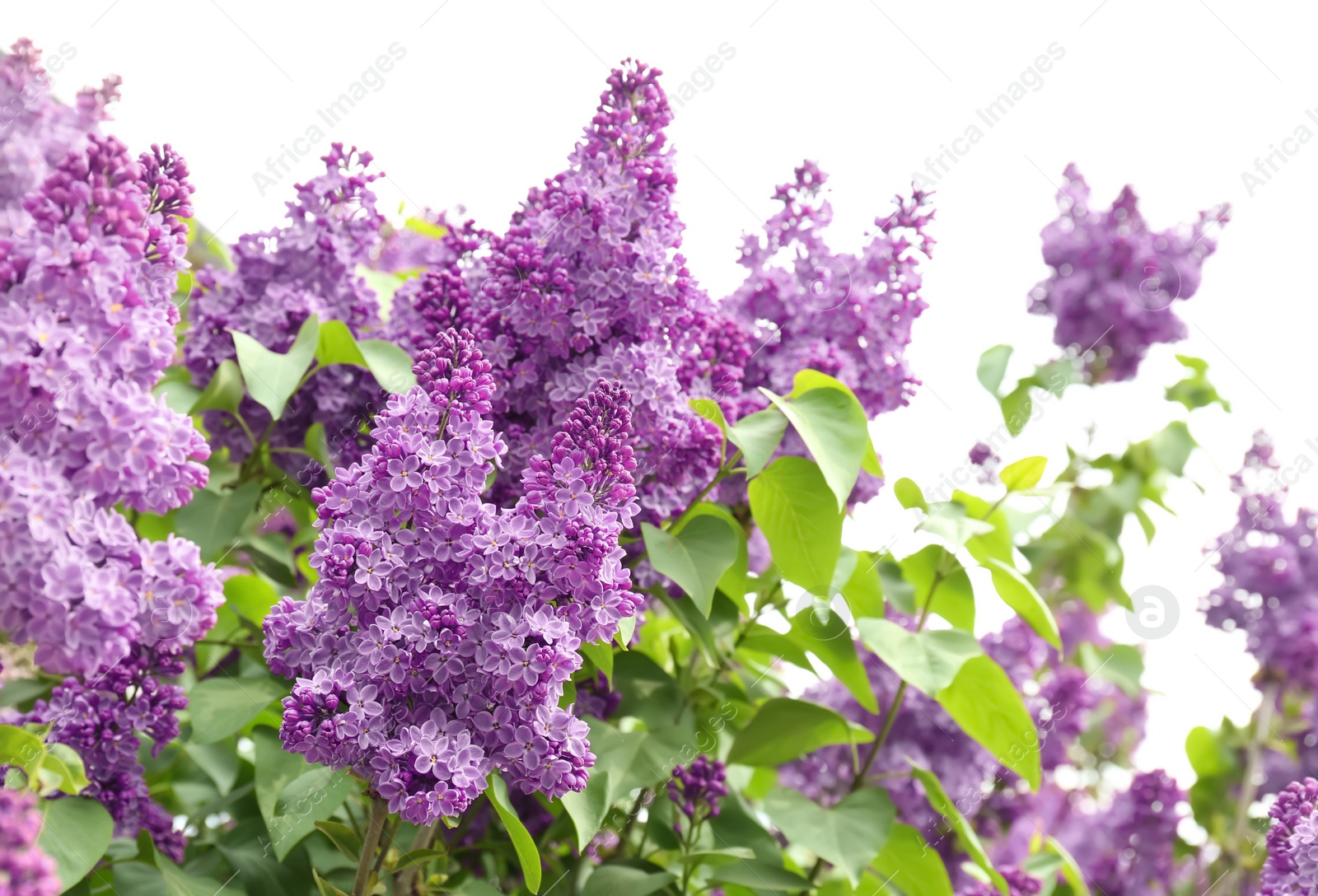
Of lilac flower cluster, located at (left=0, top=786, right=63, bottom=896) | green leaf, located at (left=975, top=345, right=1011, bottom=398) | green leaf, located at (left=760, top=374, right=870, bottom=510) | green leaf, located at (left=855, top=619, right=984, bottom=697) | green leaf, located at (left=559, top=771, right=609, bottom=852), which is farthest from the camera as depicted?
green leaf, located at (left=975, top=345, right=1011, bottom=398)

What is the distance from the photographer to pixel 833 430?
1.54m

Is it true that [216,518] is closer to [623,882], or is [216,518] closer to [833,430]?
[623,882]

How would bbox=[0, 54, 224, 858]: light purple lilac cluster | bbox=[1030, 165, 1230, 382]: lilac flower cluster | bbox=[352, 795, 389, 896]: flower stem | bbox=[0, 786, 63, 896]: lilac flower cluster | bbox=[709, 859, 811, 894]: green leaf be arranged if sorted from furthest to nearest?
bbox=[1030, 165, 1230, 382]: lilac flower cluster
bbox=[709, 859, 811, 894]: green leaf
bbox=[352, 795, 389, 896]: flower stem
bbox=[0, 54, 224, 858]: light purple lilac cluster
bbox=[0, 786, 63, 896]: lilac flower cluster

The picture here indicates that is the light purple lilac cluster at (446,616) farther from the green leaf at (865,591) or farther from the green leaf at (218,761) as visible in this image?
the green leaf at (865,591)

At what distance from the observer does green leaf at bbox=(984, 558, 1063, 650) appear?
6.13 feet

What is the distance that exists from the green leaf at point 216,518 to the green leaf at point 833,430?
87cm

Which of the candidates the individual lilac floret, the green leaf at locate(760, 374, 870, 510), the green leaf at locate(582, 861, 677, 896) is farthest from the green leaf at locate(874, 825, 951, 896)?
the green leaf at locate(760, 374, 870, 510)

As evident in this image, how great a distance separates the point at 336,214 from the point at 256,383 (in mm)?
435

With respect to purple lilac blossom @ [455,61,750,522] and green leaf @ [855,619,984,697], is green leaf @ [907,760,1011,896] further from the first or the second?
purple lilac blossom @ [455,61,750,522]

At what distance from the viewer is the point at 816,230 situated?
80.8 inches

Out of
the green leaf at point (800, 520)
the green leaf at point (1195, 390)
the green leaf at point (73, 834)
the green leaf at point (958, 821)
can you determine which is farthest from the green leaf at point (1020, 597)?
the green leaf at point (1195, 390)

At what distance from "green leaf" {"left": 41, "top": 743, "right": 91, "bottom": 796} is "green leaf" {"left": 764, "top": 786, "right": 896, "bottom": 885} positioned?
1009 millimetres

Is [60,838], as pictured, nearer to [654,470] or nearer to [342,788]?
[342,788]

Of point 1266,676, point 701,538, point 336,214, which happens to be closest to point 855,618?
point 701,538
